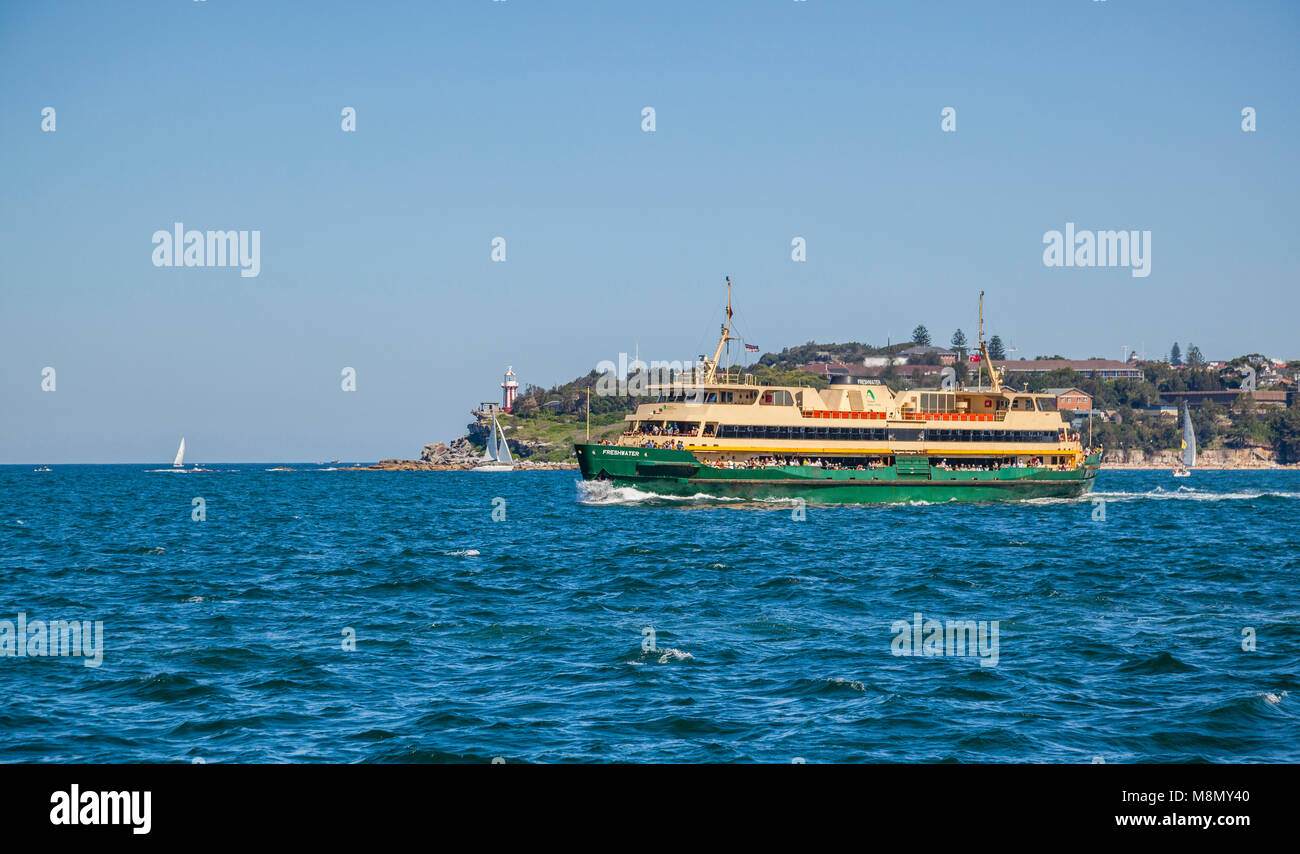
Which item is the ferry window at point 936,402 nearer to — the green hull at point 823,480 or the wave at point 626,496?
the green hull at point 823,480

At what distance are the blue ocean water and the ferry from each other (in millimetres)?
21610

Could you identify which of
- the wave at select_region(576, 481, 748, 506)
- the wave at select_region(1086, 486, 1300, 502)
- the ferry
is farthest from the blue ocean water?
the wave at select_region(1086, 486, 1300, 502)

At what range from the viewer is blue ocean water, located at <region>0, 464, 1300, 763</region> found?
1652 cm

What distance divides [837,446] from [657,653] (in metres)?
57.3

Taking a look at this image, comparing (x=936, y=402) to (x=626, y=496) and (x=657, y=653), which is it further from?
(x=657, y=653)

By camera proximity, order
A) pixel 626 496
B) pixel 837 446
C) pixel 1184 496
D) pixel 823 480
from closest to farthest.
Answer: pixel 626 496 < pixel 823 480 < pixel 837 446 < pixel 1184 496

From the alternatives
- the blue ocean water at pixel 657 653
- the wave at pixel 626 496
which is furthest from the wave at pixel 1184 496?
the blue ocean water at pixel 657 653

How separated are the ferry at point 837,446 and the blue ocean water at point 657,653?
21.6 metres

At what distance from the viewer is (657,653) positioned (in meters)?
23.0

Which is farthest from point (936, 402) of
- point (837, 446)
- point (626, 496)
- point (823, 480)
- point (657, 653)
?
point (657, 653)

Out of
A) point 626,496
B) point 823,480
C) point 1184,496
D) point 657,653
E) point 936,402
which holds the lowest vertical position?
point 1184,496

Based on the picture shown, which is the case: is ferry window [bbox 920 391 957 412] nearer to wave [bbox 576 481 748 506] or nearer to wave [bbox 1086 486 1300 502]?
wave [bbox 576 481 748 506]
